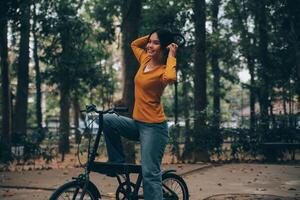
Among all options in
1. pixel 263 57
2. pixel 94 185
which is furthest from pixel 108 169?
pixel 263 57

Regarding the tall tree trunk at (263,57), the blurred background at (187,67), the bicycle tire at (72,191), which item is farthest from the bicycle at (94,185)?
the tall tree trunk at (263,57)

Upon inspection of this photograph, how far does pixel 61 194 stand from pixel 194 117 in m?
10.2

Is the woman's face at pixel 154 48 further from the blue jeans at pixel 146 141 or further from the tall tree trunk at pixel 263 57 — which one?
the tall tree trunk at pixel 263 57

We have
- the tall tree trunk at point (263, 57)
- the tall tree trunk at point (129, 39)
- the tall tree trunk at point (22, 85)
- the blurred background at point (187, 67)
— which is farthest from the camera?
→ the tall tree trunk at point (22, 85)

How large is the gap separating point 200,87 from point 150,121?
10.1m

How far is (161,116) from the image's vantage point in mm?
4906

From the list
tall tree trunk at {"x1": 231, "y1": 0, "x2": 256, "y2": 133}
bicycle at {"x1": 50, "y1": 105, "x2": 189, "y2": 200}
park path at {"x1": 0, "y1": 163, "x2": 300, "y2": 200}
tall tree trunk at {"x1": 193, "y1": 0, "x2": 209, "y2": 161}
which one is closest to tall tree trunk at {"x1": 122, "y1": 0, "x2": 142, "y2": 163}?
park path at {"x1": 0, "y1": 163, "x2": 300, "y2": 200}

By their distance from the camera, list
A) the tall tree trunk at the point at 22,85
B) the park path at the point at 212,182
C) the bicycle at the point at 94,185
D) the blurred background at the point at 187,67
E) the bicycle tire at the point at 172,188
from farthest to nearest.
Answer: the tall tree trunk at the point at 22,85
the blurred background at the point at 187,67
the park path at the point at 212,182
the bicycle tire at the point at 172,188
the bicycle at the point at 94,185

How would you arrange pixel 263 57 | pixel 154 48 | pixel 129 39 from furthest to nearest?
pixel 263 57, pixel 129 39, pixel 154 48

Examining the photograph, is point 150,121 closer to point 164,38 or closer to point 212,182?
point 164,38

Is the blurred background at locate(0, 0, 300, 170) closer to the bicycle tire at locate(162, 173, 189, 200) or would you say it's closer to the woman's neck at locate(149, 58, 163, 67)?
the bicycle tire at locate(162, 173, 189, 200)

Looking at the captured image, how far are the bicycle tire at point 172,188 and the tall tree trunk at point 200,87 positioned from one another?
28.0 feet

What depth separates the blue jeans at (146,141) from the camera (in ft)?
15.9

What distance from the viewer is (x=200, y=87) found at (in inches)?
581
